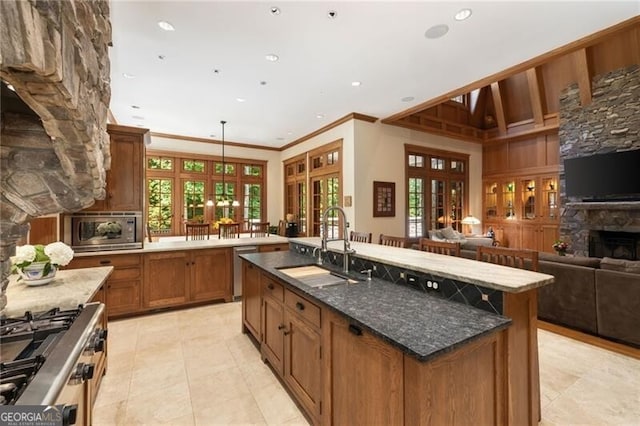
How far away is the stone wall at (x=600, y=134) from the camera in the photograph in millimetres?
5340

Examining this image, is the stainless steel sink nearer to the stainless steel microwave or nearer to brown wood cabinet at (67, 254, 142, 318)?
brown wood cabinet at (67, 254, 142, 318)

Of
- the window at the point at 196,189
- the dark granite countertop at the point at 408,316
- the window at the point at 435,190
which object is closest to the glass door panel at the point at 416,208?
the window at the point at 435,190

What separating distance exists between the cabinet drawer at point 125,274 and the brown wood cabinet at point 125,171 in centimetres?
83

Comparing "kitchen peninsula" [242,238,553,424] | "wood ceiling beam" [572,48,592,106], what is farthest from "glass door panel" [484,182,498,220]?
"kitchen peninsula" [242,238,553,424]

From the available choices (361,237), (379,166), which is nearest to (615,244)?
(379,166)

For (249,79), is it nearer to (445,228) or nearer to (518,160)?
(445,228)

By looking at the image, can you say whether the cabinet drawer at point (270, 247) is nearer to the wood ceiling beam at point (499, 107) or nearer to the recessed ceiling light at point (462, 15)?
the recessed ceiling light at point (462, 15)

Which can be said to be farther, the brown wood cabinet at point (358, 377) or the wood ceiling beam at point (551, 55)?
the wood ceiling beam at point (551, 55)

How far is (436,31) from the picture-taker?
3.06 m

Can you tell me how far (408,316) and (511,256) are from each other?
189 cm

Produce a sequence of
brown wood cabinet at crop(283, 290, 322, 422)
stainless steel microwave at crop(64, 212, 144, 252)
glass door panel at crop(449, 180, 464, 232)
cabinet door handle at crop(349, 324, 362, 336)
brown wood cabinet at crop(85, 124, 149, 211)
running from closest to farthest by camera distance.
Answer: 1. cabinet door handle at crop(349, 324, 362, 336)
2. brown wood cabinet at crop(283, 290, 322, 422)
3. stainless steel microwave at crop(64, 212, 144, 252)
4. brown wood cabinet at crop(85, 124, 149, 211)
5. glass door panel at crop(449, 180, 464, 232)

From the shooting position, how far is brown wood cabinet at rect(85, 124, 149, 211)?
12.6 ft

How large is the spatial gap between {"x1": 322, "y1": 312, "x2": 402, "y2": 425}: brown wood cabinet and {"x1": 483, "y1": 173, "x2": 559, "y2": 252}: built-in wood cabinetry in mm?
7804

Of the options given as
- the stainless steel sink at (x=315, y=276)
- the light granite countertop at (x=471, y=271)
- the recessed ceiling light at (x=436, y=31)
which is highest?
the recessed ceiling light at (x=436, y=31)
